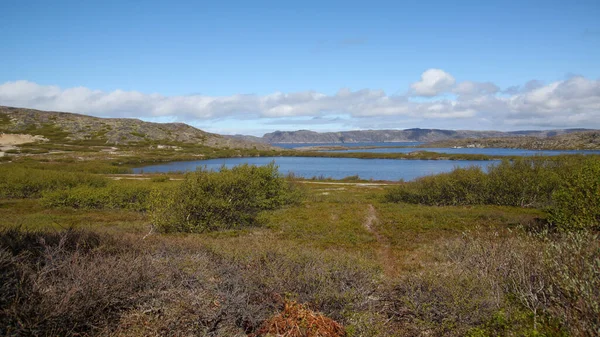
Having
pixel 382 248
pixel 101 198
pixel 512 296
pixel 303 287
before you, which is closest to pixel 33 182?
pixel 101 198

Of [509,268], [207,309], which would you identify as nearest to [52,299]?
[207,309]

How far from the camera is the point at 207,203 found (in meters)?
18.7

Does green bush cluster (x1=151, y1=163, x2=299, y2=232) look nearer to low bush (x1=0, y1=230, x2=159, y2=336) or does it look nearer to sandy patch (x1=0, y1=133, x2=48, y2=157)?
low bush (x1=0, y1=230, x2=159, y2=336)

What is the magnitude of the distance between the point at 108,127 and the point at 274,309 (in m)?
144

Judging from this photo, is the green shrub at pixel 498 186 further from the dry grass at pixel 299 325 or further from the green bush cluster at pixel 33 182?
the green bush cluster at pixel 33 182

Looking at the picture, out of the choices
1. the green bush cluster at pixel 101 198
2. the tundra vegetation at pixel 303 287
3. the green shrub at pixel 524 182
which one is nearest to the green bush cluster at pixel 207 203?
the tundra vegetation at pixel 303 287

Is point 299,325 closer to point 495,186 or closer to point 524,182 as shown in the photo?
point 495,186

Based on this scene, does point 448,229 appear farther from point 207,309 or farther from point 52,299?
point 52,299

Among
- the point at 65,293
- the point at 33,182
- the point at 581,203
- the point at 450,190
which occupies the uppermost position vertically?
the point at 65,293

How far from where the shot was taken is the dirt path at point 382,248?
12073 millimetres

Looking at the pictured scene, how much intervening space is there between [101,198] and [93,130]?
113774mm

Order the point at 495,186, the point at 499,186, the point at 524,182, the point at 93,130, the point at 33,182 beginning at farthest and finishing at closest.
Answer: the point at 93,130, the point at 33,182, the point at 495,186, the point at 499,186, the point at 524,182

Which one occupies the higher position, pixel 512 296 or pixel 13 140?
pixel 13 140

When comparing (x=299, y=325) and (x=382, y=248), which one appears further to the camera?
(x=382, y=248)
